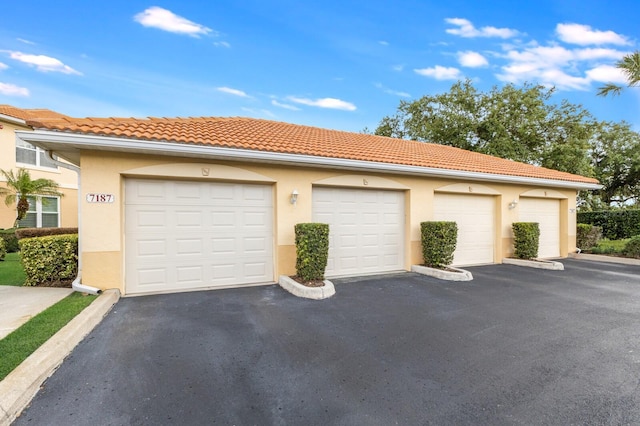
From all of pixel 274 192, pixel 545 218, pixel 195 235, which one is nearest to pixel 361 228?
pixel 274 192

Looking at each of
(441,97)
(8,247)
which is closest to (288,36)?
(8,247)

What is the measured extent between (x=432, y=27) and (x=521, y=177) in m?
6.91

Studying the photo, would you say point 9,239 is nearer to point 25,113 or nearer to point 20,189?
point 20,189

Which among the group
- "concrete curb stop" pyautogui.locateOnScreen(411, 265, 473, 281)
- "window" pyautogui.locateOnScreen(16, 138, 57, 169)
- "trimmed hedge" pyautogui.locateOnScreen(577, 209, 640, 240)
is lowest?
"concrete curb stop" pyautogui.locateOnScreen(411, 265, 473, 281)

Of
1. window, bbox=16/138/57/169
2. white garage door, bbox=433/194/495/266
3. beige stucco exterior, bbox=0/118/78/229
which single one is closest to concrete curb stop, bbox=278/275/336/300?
white garage door, bbox=433/194/495/266

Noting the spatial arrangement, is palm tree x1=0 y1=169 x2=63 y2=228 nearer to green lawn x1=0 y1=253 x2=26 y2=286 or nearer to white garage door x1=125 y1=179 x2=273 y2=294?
green lawn x1=0 y1=253 x2=26 y2=286

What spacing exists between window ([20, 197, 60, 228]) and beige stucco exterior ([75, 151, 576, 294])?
11446 mm

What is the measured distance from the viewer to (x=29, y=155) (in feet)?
47.0

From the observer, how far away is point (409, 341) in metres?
3.91

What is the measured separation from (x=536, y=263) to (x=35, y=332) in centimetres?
1170

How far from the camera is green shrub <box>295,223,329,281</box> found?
20.5 feet

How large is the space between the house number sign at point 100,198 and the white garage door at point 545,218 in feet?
40.0

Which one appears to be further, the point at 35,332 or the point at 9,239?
the point at 9,239

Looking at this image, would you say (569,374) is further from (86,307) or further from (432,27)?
(432,27)
